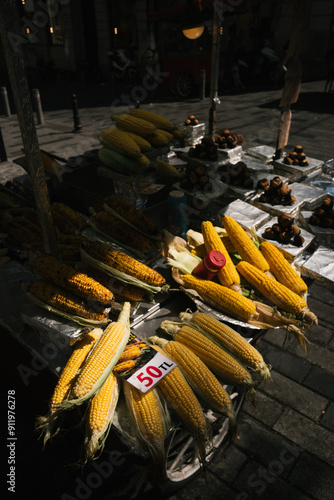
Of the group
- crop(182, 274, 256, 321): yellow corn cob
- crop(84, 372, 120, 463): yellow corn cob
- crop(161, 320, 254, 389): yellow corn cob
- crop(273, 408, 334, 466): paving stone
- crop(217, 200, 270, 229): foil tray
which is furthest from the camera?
crop(217, 200, 270, 229): foil tray

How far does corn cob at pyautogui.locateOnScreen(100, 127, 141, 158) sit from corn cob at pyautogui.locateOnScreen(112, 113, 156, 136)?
0.58 feet

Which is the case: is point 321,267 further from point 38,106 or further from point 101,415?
point 38,106

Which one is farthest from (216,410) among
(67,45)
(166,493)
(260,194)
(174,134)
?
(67,45)

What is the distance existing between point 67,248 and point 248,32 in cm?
2657

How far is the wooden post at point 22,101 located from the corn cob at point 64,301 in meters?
0.49

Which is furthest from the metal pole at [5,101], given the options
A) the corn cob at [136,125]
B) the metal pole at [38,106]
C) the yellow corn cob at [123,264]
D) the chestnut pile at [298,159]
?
the yellow corn cob at [123,264]

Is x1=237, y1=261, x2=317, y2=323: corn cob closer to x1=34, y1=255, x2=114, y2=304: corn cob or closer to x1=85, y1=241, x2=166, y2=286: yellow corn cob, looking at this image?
x1=85, y1=241, x2=166, y2=286: yellow corn cob

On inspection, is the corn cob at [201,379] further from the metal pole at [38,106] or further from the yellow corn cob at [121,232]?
the metal pole at [38,106]

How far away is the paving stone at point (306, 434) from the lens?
3250 mm

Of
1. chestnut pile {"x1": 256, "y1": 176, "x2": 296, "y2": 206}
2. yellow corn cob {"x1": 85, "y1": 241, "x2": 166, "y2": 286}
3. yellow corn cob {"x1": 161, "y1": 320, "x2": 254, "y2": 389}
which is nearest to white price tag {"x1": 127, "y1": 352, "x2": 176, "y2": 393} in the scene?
yellow corn cob {"x1": 161, "y1": 320, "x2": 254, "y2": 389}

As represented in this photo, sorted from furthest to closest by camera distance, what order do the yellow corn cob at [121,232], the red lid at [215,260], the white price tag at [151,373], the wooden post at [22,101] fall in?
the yellow corn cob at [121,232]
the red lid at [215,260]
the white price tag at [151,373]
the wooden post at [22,101]

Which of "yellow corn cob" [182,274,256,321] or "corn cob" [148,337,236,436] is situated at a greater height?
"yellow corn cob" [182,274,256,321]

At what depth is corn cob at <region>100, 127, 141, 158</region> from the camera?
14.4ft

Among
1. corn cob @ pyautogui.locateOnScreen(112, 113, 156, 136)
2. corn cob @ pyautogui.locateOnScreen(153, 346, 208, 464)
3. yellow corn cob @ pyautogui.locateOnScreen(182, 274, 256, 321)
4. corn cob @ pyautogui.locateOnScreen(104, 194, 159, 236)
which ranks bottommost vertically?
corn cob @ pyautogui.locateOnScreen(153, 346, 208, 464)
